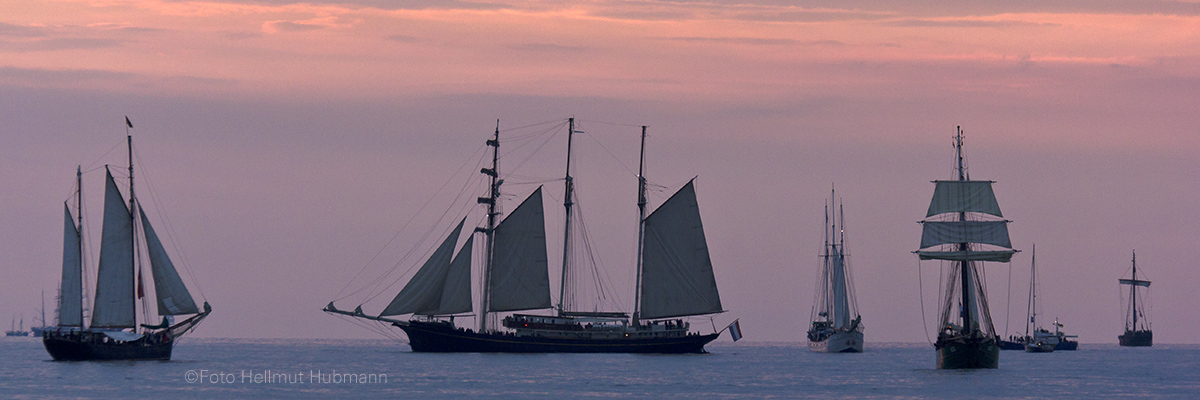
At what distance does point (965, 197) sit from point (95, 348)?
63.5m

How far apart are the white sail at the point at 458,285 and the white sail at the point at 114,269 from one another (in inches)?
1140

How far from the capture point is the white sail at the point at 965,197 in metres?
112

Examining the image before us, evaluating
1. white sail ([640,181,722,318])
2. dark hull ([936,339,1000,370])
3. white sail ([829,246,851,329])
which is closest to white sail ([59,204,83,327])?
white sail ([640,181,722,318])

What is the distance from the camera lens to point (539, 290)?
424 feet

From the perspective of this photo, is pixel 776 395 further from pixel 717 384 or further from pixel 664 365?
pixel 664 365

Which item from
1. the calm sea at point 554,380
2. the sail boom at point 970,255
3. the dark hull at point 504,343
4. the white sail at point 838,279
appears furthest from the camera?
the white sail at point 838,279

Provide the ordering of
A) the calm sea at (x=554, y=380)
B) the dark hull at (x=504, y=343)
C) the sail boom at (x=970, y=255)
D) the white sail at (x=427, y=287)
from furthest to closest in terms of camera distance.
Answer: the dark hull at (x=504, y=343) < the white sail at (x=427, y=287) < the sail boom at (x=970, y=255) < the calm sea at (x=554, y=380)

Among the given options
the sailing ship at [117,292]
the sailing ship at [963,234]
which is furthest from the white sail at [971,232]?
the sailing ship at [117,292]

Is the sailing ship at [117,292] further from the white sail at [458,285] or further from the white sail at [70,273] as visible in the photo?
the white sail at [458,285]

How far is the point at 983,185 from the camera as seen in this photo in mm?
112812

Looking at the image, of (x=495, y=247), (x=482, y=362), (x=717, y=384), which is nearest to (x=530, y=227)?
(x=495, y=247)

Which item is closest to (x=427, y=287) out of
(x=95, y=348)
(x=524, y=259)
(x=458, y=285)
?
(x=458, y=285)

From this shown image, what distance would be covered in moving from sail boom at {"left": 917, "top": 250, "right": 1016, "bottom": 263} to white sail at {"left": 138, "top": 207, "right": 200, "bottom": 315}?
54635 mm

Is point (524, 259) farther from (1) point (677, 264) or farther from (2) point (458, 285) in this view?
(1) point (677, 264)
